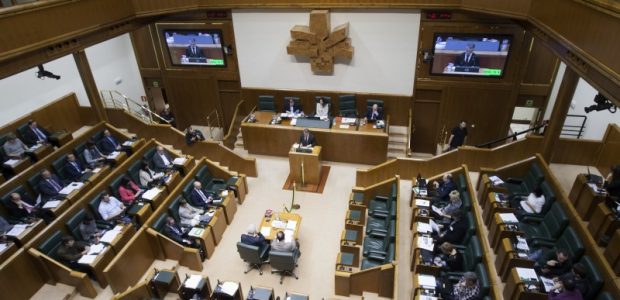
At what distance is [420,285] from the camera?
5.95 metres

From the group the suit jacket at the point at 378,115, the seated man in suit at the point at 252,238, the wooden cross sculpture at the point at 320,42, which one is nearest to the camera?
the seated man in suit at the point at 252,238

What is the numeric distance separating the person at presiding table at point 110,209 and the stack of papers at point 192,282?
2.33 m

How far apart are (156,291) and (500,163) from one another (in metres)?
7.70

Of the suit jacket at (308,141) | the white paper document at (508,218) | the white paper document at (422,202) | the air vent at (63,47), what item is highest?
the air vent at (63,47)

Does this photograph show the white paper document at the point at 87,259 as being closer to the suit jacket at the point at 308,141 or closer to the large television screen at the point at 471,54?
the suit jacket at the point at 308,141

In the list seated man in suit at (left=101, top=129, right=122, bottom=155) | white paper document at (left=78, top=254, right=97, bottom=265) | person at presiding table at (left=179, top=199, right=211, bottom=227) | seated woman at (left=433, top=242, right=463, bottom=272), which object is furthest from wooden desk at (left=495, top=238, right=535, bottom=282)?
seated man in suit at (left=101, top=129, right=122, bottom=155)

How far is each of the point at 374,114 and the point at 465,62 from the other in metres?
2.66

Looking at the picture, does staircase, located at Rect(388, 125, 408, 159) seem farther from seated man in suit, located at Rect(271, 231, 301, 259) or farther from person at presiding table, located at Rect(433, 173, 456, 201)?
seated man in suit, located at Rect(271, 231, 301, 259)

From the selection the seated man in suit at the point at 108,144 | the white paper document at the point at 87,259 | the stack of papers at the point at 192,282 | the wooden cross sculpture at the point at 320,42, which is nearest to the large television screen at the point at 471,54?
the wooden cross sculpture at the point at 320,42

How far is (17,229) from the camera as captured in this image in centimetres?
689

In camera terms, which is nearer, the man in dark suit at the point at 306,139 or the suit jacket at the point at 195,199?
the suit jacket at the point at 195,199

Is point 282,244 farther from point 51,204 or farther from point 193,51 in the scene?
point 193,51

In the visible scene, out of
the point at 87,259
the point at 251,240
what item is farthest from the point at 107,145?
the point at 251,240

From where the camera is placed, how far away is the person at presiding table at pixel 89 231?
7.26 m
